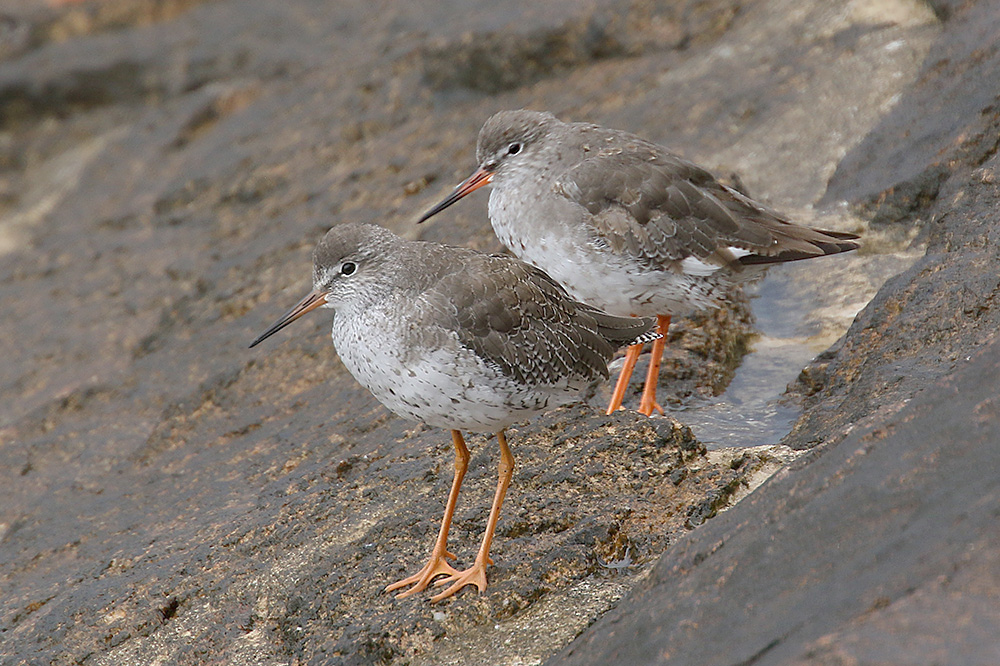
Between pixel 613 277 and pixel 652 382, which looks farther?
pixel 652 382

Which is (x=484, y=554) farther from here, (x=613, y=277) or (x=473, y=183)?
(x=473, y=183)

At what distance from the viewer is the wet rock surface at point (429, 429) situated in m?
3.58

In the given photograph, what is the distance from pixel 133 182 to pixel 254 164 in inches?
85.5

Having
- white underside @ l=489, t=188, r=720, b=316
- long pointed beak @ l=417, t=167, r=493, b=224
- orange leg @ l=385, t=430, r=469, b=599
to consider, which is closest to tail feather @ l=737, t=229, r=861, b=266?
white underside @ l=489, t=188, r=720, b=316

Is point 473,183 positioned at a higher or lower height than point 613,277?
higher

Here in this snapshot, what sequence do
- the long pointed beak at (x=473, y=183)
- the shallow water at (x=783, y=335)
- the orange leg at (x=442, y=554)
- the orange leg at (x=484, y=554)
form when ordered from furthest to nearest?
the long pointed beak at (x=473, y=183) → the shallow water at (x=783, y=335) → the orange leg at (x=442, y=554) → the orange leg at (x=484, y=554)

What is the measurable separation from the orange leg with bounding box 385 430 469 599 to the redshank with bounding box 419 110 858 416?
1727 millimetres

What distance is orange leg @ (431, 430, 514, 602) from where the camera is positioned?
17.0 ft

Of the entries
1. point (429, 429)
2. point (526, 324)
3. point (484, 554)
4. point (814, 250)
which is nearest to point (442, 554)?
point (484, 554)

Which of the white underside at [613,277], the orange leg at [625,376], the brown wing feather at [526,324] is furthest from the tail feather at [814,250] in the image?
the brown wing feather at [526,324]

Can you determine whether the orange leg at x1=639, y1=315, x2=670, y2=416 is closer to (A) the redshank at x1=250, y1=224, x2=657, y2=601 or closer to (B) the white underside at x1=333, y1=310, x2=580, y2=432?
(A) the redshank at x1=250, y1=224, x2=657, y2=601

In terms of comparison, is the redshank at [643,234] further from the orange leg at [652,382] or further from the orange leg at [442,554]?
the orange leg at [442,554]

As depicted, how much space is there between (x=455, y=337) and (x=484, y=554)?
1173 mm

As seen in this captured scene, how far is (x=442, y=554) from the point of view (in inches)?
216
